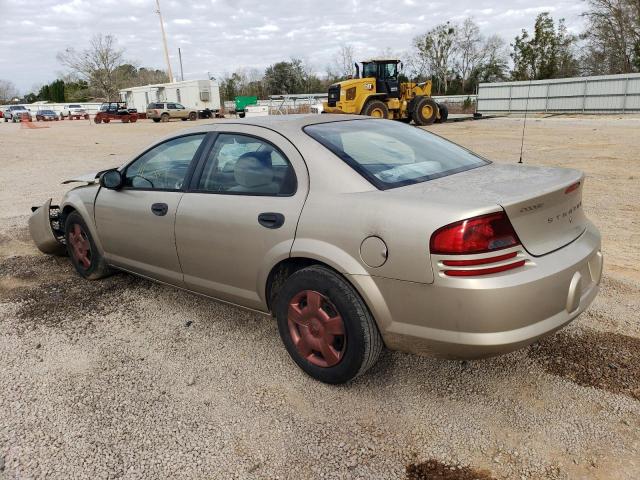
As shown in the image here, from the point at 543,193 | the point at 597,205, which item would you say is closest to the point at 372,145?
the point at 543,193

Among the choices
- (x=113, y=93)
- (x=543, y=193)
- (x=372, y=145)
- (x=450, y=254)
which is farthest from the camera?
(x=113, y=93)

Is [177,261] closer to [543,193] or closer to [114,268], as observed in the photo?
[114,268]

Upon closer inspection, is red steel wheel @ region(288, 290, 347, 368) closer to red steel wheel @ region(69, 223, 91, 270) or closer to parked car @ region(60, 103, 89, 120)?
red steel wheel @ region(69, 223, 91, 270)

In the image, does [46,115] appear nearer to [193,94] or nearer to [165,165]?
[193,94]

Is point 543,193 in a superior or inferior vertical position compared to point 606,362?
superior

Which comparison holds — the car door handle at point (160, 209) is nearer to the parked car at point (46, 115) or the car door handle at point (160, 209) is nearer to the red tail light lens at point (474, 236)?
the red tail light lens at point (474, 236)

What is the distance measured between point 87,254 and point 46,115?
2127 inches

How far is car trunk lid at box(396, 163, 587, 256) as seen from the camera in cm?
234

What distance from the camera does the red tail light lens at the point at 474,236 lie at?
223cm

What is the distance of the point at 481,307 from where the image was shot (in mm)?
2223

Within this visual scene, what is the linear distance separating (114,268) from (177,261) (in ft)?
4.10

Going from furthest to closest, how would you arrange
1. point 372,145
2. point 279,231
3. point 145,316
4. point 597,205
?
point 597,205 → point 145,316 → point 372,145 → point 279,231

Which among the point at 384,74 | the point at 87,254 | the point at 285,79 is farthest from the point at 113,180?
the point at 285,79

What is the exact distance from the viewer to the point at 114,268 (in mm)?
4465
